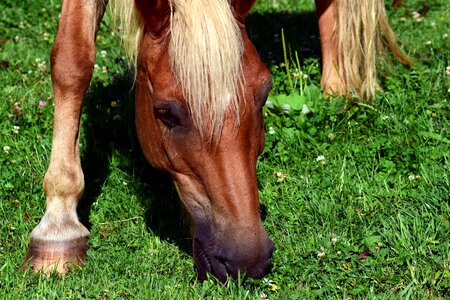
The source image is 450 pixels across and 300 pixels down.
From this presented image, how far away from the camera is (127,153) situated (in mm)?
5109

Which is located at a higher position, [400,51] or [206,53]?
[206,53]

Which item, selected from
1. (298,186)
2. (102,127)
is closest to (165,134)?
(298,186)

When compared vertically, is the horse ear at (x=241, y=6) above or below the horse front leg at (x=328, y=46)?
above

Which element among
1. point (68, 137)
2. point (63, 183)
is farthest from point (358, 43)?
point (63, 183)

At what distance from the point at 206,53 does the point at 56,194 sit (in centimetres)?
122

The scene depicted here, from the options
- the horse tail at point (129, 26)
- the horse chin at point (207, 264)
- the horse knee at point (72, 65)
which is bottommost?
the horse chin at point (207, 264)

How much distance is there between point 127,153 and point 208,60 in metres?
1.85

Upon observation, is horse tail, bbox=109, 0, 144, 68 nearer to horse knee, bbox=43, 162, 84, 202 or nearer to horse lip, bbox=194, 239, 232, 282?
horse knee, bbox=43, 162, 84, 202

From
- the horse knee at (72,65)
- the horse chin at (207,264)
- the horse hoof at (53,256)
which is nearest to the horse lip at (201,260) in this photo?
the horse chin at (207,264)

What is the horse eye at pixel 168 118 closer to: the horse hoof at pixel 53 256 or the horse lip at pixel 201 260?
the horse lip at pixel 201 260

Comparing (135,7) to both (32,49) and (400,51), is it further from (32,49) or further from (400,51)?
(32,49)

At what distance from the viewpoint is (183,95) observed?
3.45 m

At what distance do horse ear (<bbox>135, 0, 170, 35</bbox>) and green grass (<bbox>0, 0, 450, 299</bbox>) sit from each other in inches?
43.0

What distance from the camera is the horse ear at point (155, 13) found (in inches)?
142
